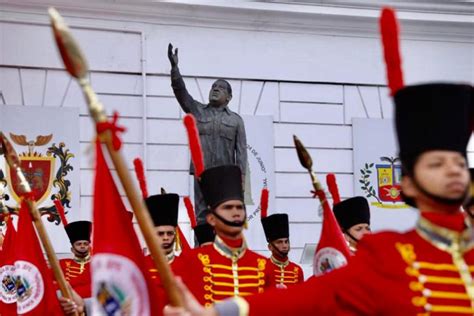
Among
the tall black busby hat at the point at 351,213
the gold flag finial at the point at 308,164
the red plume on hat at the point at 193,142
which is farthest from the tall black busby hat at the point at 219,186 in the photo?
the tall black busby hat at the point at 351,213

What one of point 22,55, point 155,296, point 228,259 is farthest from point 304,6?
point 155,296

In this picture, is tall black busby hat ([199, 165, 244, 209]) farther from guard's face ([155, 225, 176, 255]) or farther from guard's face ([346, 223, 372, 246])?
guard's face ([346, 223, 372, 246])

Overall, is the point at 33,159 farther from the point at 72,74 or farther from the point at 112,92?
the point at 72,74

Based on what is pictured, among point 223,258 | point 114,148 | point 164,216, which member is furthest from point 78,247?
point 114,148

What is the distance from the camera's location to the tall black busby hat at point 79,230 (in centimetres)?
1053

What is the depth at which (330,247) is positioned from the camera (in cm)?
686

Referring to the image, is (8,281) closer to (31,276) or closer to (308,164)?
(31,276)

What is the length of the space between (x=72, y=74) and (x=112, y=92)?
403 inches

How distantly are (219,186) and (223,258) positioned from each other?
1.50 ft

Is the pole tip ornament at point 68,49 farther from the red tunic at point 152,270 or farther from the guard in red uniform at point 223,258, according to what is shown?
the guard in red uniform at point 223,258

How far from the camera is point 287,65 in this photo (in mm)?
14664

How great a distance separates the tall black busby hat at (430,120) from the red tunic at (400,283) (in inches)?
9.8

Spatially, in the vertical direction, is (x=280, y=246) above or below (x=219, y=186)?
below

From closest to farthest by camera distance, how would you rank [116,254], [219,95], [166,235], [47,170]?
1. [116,254]
2. [166,235]
3. [219,95]
4. [47,170]
